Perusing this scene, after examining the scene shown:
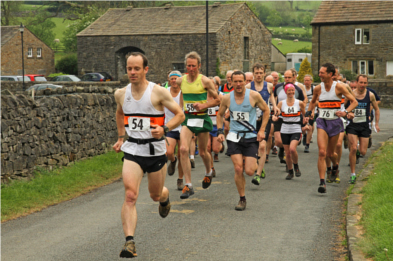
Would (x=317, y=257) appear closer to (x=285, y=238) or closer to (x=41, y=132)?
(x=285, y=238)

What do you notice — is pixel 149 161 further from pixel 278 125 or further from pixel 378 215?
pixel 278 125

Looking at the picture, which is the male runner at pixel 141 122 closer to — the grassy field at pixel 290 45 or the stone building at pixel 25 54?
the stone building at pixel 25 54

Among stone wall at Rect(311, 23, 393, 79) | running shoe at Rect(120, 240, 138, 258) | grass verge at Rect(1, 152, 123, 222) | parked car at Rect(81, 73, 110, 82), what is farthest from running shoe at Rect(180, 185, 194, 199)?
stone wall at Rect(311, 23, 393, 79)

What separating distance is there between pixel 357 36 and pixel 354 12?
2275 mm

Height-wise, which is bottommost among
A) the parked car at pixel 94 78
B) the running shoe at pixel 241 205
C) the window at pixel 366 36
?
the running shoe at pixel 241 205

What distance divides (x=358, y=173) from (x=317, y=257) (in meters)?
6.02

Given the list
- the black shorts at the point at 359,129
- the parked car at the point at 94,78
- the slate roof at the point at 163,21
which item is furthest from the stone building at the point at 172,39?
the black shorts at the point at 359,129

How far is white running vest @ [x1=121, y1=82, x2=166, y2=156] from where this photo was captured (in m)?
5.85

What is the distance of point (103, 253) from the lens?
608 cm

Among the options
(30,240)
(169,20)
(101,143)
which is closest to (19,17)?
(169,20)

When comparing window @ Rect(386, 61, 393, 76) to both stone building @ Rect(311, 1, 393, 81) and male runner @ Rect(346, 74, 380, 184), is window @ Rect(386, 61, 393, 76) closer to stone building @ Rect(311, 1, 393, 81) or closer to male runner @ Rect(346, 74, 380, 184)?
stone building @ Rect(311, 1, 393, 81)

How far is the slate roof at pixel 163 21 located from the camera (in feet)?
149

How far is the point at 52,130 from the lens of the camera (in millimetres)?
11461

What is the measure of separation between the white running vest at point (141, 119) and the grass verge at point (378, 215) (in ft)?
8.38
